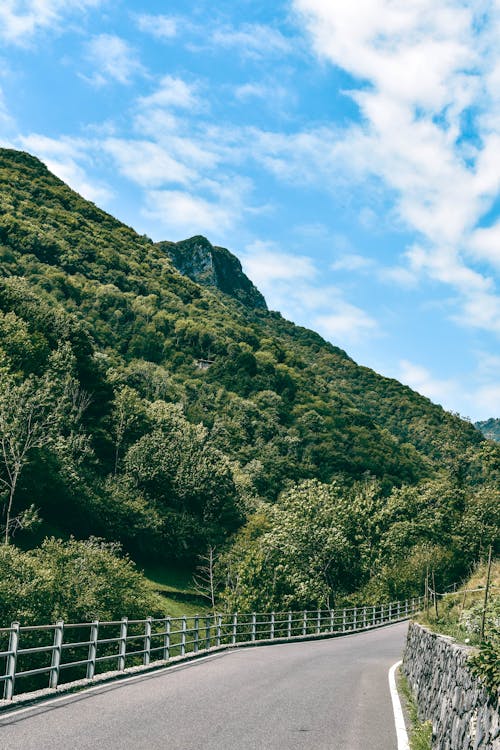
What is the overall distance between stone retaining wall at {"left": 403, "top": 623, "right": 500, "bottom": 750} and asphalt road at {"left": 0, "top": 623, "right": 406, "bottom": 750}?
763 millimetres

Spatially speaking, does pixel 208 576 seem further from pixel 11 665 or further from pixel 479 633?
pixel 479 633

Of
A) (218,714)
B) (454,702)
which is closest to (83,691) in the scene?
(218,714)

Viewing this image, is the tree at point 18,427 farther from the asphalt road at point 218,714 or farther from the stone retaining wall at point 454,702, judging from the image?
the stone retaining wall at point 454,702

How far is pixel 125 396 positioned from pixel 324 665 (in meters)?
66.5

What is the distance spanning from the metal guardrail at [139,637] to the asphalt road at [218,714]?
2.55 feet

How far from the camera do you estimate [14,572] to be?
104 feet

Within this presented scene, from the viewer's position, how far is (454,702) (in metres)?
7.52

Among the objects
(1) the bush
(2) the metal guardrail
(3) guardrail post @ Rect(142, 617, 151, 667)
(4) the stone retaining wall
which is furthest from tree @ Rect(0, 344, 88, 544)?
(4) the stone retaining wall

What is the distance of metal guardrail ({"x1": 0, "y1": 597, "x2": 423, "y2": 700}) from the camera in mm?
11980

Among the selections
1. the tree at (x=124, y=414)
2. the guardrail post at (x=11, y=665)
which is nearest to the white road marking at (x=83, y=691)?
the guardrail post at (x=11, y=665)

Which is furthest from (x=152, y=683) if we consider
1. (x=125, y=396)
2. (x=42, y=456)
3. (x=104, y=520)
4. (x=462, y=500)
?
(x=462, y=500)

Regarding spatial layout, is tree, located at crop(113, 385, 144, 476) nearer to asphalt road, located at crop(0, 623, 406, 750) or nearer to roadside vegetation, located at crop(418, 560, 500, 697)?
asphalt road, located at crop(0, 623, 406, 750)

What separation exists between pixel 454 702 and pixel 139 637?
10.2 meters

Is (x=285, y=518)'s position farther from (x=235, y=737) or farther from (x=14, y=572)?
(x=235, y=737)
